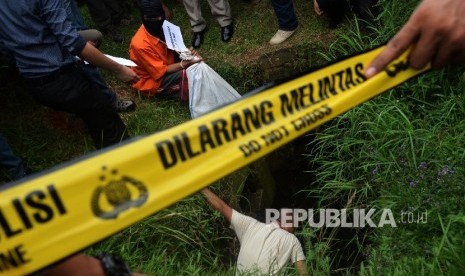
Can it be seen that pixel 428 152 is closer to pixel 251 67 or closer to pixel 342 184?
pixel 342 184

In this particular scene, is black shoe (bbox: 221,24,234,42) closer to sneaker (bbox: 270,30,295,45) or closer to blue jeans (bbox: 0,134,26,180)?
sneaker (bbox: 270,30,295,45)

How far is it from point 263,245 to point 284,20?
236 centimetres

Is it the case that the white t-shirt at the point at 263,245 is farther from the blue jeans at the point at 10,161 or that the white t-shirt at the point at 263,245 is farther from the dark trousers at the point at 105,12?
the dark trousers at the point at 105,12

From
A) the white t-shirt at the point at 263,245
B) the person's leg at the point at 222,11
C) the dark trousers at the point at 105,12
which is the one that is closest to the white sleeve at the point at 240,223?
the white t-shirt at the point at 263,245

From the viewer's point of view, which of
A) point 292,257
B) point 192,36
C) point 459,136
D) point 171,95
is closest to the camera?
point 459,136

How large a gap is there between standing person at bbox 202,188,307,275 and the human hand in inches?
76.6

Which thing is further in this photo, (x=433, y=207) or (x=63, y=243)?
(x=433, y=207)

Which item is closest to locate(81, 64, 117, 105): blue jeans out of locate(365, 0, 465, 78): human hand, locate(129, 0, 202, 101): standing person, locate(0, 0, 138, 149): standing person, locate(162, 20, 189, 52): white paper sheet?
locate(129, 0, 202, 101): standing person

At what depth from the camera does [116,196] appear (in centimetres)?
140

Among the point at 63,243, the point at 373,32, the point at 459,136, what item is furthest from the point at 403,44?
the point at 373,32

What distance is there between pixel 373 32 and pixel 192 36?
211 centimetres

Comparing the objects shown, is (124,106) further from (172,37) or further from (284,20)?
(284,20)

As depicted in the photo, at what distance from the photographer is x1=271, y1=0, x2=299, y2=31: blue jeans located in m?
4.46

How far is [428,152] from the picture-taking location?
2984mm
